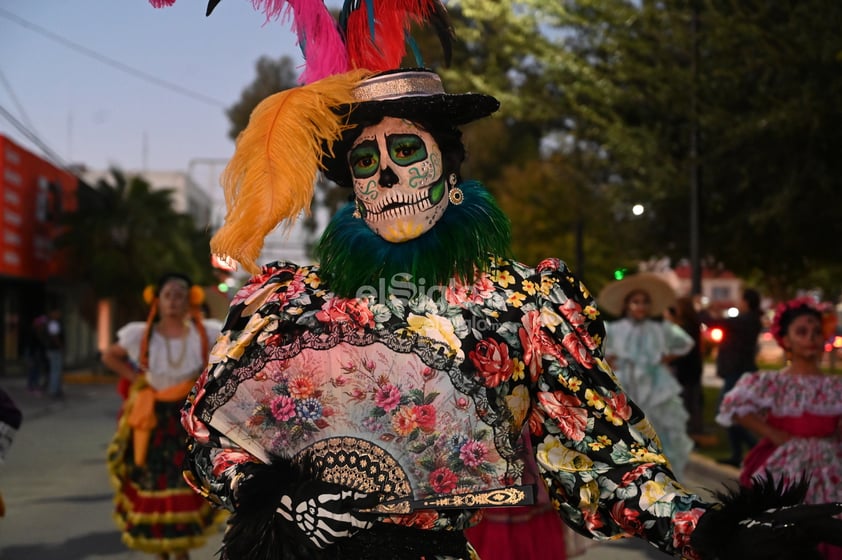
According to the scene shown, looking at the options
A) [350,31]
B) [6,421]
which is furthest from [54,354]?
[350,31]

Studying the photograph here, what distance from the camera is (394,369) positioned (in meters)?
2.87

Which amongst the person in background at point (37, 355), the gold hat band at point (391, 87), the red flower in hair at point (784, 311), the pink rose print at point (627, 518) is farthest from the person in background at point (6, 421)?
the person in background at point (37, 355)

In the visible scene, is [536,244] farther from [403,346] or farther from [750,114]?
[403,346]

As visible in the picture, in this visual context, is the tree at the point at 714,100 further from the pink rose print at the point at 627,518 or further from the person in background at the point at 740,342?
the pink rose print at the point at 627,518

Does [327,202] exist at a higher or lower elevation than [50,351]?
higher

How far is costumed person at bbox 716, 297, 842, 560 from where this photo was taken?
6004mm

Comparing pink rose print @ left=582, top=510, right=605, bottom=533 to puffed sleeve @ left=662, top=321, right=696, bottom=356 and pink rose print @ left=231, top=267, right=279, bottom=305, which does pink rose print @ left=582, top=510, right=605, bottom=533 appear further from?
puffed sleeve @ left=662, top=321, right=696, bottom=356

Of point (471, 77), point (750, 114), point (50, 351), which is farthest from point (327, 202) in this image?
point (750, 114)

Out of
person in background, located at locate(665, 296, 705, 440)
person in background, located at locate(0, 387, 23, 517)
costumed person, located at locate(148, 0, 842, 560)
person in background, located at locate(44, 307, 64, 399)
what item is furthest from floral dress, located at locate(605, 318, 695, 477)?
person in background, located at locate(44, 307, 64, 399)

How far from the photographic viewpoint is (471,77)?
1455cm

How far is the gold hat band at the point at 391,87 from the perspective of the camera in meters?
3.09

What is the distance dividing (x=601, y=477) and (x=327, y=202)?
2781 centimetres

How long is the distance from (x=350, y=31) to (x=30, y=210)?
1310 inches

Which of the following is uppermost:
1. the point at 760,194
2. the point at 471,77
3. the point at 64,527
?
the point at 471,77
